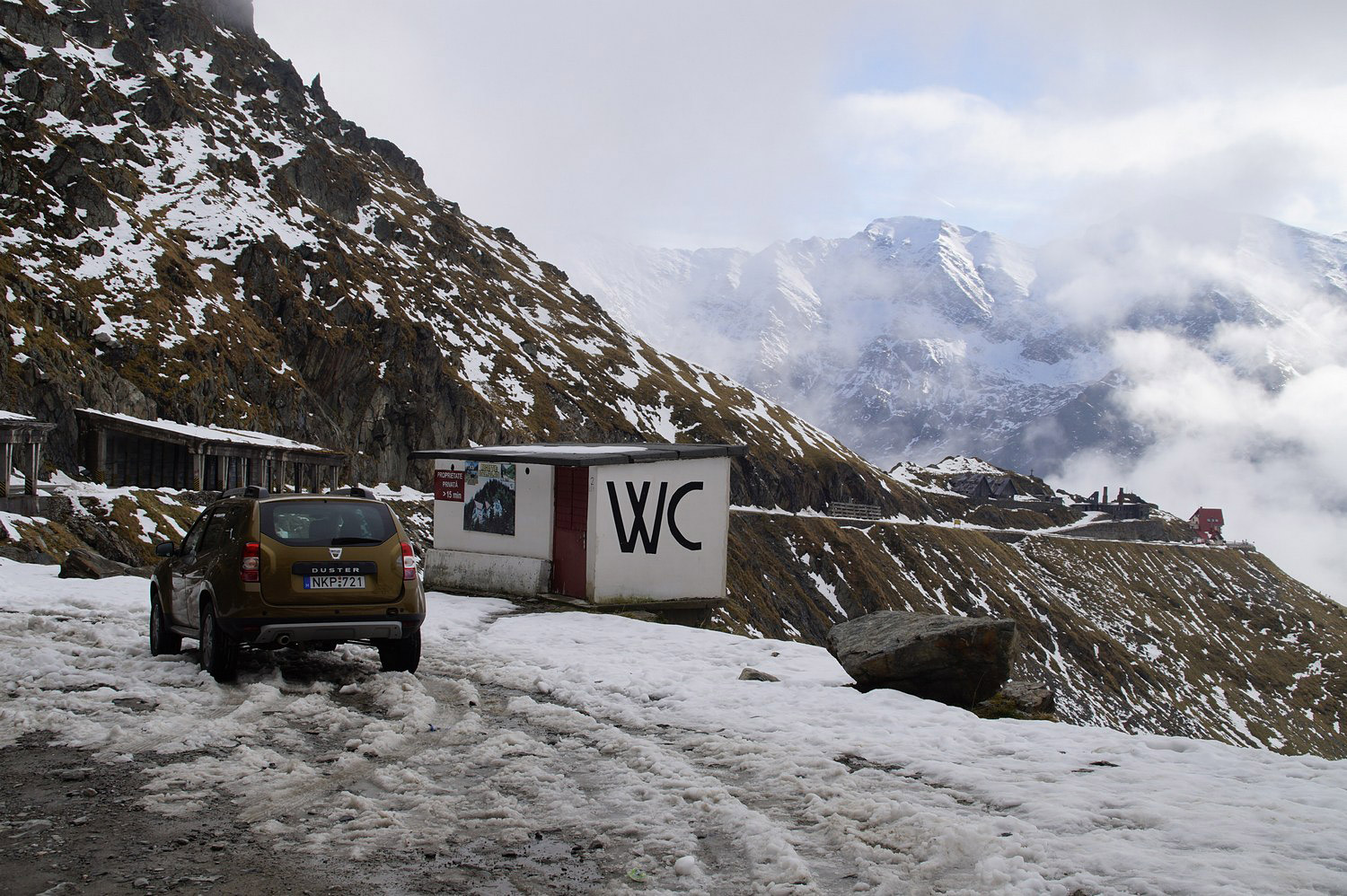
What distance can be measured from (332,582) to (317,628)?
1.73 feet

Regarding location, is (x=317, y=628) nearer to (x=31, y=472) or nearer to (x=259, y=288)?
(x=31, y=472)

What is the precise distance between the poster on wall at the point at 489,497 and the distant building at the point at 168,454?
25397 mm

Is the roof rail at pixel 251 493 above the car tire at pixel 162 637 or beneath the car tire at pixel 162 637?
above

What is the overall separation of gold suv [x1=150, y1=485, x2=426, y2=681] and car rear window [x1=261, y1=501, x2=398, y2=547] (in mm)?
11

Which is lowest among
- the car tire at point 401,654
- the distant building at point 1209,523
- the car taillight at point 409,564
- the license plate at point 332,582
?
the distant building at point 1209,523

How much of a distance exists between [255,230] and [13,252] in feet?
81.6

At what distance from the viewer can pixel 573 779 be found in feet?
25.1

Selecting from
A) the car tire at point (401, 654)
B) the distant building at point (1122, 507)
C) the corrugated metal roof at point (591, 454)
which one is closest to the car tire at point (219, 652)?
the car tire at point (401, 654)

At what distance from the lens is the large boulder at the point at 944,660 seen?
36.1 ft

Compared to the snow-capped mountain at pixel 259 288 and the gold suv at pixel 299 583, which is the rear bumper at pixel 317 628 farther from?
the snow-capped mountain at pixel 259 288

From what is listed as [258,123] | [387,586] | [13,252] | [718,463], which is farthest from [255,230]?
[387,586]

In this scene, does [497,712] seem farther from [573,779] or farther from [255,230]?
[255,230]

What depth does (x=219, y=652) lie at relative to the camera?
1081cm

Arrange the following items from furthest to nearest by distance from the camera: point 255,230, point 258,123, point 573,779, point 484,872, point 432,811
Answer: point 258,123
point 255,230
point 573,779
point 432,811
point 484,872
